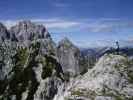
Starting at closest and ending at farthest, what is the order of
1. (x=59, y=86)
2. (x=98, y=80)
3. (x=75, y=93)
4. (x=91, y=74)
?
1. (x=75, y=93)
2. (x=98, y=80)
3. (x=91, y=74)
4. (x=59, y=86)

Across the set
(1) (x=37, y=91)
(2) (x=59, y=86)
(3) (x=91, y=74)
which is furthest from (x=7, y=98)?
(3) (x=91, y=74)

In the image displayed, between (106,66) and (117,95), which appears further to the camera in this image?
(106,66)

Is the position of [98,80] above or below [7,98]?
above

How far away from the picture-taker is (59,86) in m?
191

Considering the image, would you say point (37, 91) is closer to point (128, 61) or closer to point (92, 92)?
point (128, 61)

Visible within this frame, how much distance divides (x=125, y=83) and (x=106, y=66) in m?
11.5

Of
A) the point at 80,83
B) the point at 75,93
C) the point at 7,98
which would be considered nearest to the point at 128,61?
the point at 80,83

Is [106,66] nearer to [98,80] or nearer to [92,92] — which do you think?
[98,80]

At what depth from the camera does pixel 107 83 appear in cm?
10525

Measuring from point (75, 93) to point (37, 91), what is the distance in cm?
9969

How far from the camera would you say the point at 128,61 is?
120m

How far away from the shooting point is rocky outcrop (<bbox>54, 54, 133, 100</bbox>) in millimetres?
97250

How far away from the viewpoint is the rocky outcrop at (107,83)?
97.2 meters

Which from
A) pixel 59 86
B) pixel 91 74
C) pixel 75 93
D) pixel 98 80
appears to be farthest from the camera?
pixel 59 86
